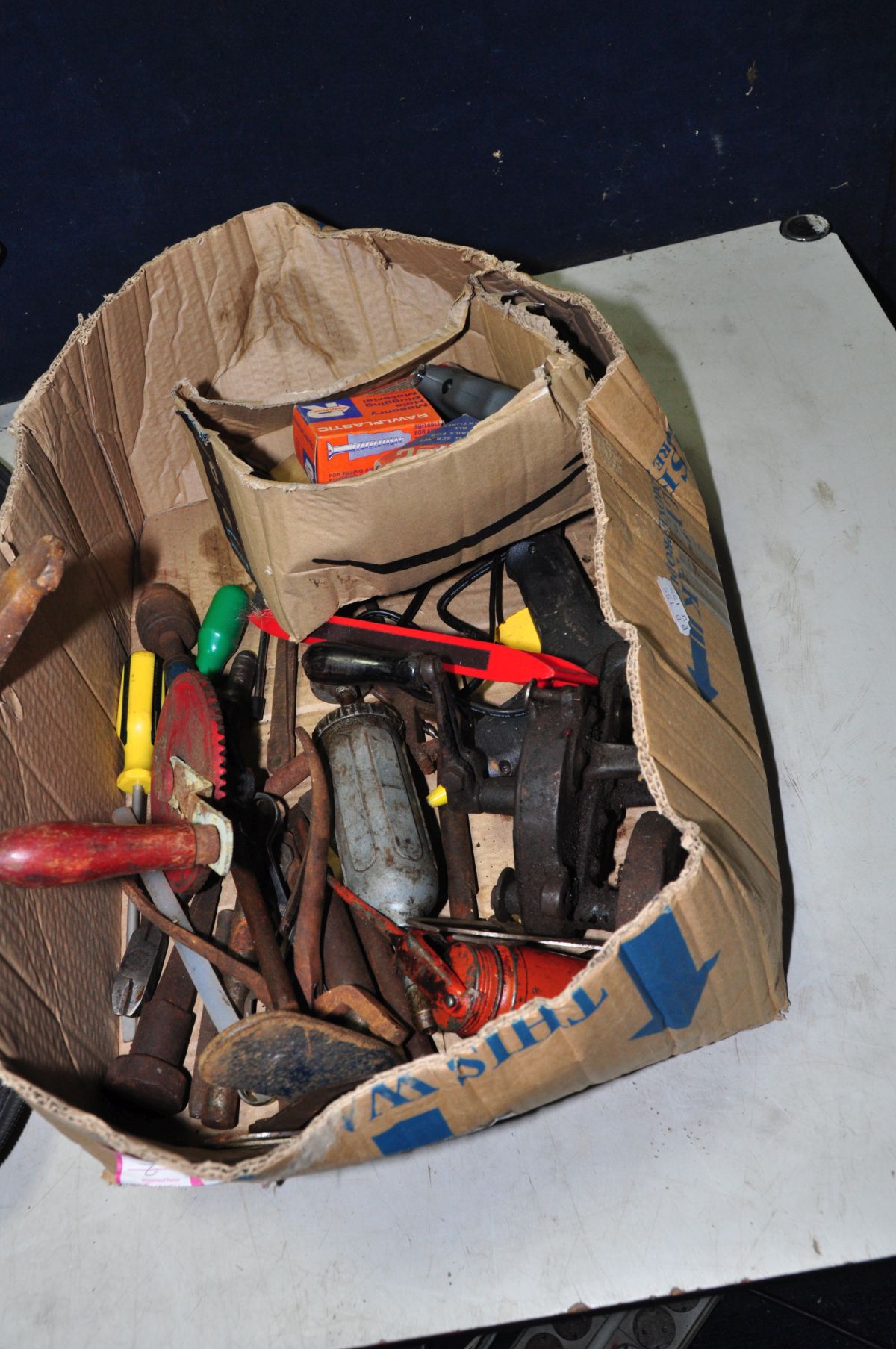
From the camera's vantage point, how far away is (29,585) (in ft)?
2.43

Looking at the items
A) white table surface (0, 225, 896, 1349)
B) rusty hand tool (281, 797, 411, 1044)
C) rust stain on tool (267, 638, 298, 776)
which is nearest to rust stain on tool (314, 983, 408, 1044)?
rusty hand tool (281, 797, 411, 1044)

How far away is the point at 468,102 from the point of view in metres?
1.20

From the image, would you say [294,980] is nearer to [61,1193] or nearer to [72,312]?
[61,1193]

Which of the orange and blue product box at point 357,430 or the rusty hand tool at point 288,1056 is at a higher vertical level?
the orange and blue product box at point 357,430

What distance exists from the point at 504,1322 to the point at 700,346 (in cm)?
98

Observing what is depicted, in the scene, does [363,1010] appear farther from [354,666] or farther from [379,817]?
[354,666]

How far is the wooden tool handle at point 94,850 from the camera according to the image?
0.67 metres

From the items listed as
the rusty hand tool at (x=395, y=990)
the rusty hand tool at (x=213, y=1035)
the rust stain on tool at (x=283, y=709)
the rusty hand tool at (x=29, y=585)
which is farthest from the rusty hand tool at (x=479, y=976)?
the rusty hand tool at (x=29, y=585)

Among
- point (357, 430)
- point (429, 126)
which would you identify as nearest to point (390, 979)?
point (357, 430)

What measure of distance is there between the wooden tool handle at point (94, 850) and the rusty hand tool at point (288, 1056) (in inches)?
4.6

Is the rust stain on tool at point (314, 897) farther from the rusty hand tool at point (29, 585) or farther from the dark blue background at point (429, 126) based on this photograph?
the dark blue background at point (429, 126)

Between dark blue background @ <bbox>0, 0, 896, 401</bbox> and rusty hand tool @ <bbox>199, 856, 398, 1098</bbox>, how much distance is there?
0.92m

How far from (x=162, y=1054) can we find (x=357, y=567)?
40 cm

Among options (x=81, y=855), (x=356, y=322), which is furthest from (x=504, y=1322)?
(x=356, y=322)
